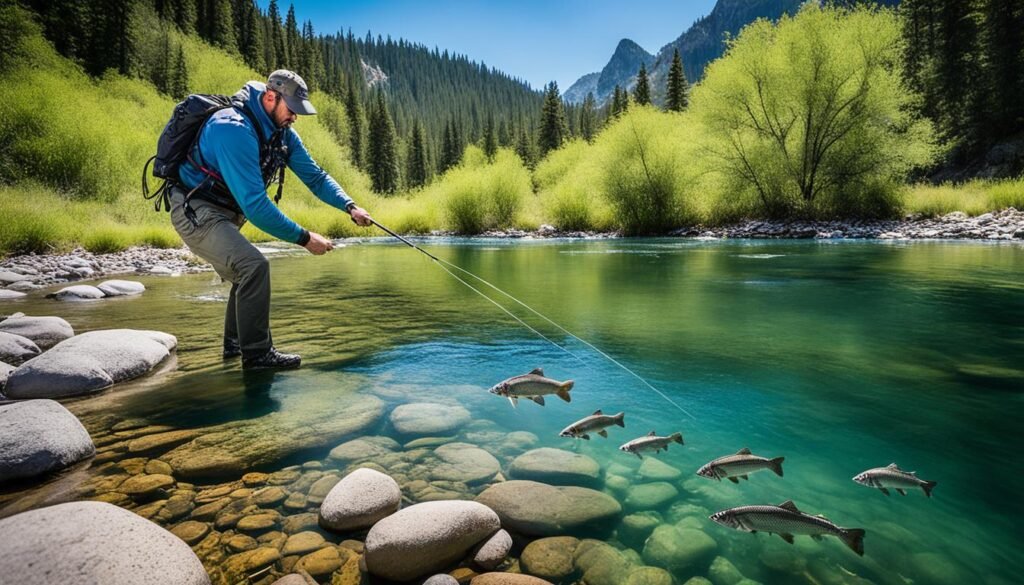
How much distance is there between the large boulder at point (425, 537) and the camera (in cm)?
247

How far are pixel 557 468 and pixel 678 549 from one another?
3.22ft

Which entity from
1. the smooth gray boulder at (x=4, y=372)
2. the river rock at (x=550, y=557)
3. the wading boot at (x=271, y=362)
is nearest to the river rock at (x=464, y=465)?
the river rock at (x=550, y=557)

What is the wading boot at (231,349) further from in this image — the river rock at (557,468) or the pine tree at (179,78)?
the pine tree at (179,78)

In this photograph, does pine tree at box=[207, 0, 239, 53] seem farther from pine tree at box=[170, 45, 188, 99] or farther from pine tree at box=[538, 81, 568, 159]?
pine tree at box=[538, 81, 568, 159]

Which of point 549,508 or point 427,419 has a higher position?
point 427,419

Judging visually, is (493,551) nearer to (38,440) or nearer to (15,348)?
(38,440)

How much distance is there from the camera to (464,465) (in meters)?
3.58

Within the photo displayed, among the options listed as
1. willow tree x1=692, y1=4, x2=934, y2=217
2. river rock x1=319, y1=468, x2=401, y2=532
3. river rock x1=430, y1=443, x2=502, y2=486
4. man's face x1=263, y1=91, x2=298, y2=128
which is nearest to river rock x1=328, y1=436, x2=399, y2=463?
river rock x1=430, y1=443, x2=502, y2=486

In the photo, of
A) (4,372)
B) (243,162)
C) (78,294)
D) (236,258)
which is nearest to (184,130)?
(243,162)

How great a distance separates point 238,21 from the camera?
8262 centimetres

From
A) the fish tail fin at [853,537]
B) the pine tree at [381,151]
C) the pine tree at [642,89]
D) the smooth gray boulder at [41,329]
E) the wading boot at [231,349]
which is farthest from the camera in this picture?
the pine tree at [381,151]

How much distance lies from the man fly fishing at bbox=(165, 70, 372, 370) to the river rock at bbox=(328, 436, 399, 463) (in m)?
1.76

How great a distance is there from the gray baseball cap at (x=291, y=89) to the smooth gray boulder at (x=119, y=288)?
8777mm

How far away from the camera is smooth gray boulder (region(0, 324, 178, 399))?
478cm
